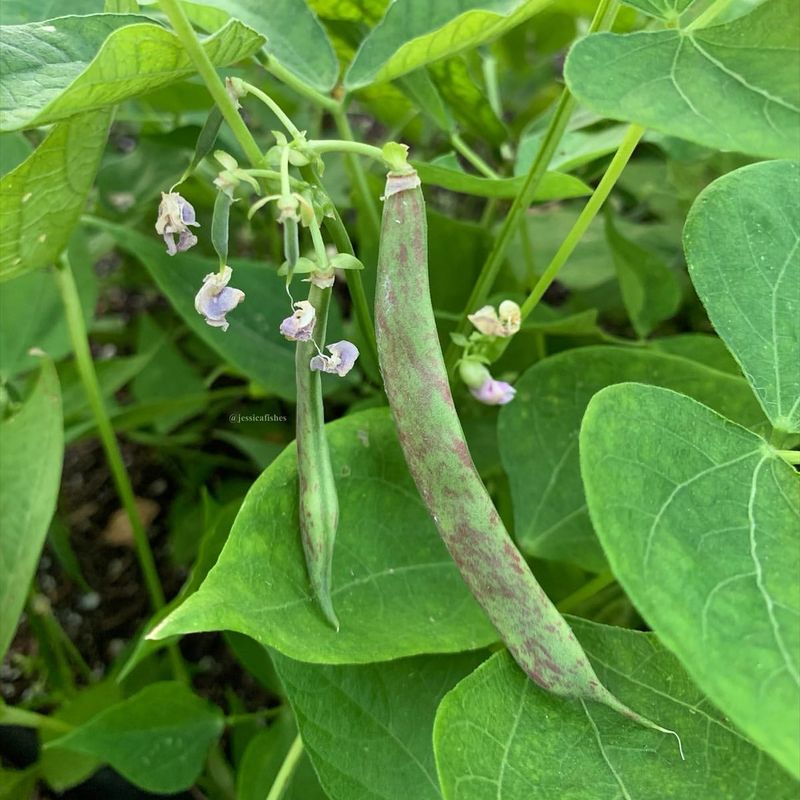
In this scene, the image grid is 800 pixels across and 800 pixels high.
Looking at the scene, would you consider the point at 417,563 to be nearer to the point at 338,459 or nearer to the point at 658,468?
the point at 338,459

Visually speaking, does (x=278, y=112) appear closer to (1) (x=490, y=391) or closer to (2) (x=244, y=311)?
(1) (x=490, y=391)

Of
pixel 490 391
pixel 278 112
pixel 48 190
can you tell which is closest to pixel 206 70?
pixel 278 112

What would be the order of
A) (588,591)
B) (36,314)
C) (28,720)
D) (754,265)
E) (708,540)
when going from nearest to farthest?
(708,540)
(754,265)
(588,591)
(28,720)
(36,314)

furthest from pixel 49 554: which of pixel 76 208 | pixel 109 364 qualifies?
pixel 76 208

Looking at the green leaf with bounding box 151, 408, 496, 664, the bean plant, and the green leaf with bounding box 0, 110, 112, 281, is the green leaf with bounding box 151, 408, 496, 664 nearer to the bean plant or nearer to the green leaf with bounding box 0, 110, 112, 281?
the bean plant

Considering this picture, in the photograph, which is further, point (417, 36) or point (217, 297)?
point (417, 36)

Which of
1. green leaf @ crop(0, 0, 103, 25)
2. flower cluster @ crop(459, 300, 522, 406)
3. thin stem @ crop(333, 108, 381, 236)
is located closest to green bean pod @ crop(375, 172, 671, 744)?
flower cluster @ crop(459, 300, 522, 406)
